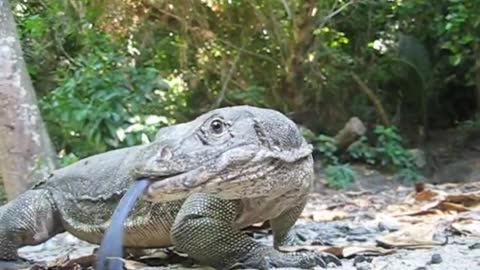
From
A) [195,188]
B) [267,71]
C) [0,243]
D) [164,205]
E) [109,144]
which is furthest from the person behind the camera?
[267,71]

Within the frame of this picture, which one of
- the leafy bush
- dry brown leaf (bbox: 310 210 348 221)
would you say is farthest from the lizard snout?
the leafy bush

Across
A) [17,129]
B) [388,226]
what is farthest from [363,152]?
[388,226]

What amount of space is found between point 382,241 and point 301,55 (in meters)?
6.66

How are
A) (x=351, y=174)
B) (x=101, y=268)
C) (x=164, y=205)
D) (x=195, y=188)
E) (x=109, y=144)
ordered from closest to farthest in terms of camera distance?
1. (x=101, y=268)
2. (x=195, y=188)
3. (x=164, y=205)
4. (x=109, y=144)
5. (x=351, y=174)

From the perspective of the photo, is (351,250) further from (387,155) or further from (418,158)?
(418,158)

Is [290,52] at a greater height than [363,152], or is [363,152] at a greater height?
[290,52]

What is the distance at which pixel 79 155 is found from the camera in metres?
6.66

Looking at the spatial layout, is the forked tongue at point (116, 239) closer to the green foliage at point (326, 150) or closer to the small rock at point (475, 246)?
the small rock at point (475, 246)

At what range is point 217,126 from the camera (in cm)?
234

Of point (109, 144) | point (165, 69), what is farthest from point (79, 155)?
point (165, 69)

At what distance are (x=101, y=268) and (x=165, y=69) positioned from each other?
818 centimetres

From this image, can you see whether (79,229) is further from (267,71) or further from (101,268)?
(267,71)

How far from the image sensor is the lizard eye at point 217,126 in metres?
2.33

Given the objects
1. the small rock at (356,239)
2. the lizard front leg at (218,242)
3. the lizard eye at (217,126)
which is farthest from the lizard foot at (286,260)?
the small rock at (356,239)
